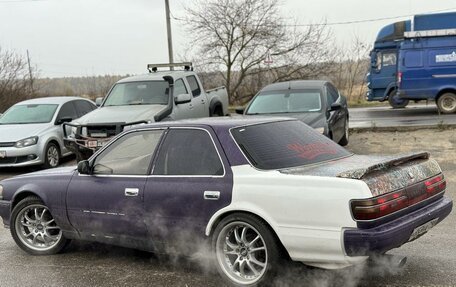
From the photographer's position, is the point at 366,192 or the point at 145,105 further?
the point at 145,105

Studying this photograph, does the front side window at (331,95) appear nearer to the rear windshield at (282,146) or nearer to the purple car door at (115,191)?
the rear windshield at (282,146)

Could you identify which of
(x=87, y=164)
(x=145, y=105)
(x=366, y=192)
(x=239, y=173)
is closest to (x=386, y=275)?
(x=366, y=192)

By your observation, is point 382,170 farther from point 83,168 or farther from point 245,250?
point 83,168

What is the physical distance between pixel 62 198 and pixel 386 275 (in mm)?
3201

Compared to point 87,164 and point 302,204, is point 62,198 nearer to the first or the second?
point 87,164

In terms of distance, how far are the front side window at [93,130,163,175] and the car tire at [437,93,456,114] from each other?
50.9 ft

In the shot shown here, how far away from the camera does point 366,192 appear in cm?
373

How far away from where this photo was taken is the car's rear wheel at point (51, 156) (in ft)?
37.5

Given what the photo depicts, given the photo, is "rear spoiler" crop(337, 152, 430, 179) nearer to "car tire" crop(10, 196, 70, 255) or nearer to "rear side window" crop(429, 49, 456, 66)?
"car tire" crop(10, 196, 70, 255)

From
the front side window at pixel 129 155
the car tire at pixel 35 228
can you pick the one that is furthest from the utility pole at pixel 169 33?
the front side window at pixel 129 155

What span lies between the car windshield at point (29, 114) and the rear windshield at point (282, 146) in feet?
28.2

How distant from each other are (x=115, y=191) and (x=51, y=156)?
7.38m

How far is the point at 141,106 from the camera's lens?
11086mm

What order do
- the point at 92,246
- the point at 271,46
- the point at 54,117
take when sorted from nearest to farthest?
the point at 92,246, the point at 54,117, the point at 271,46
